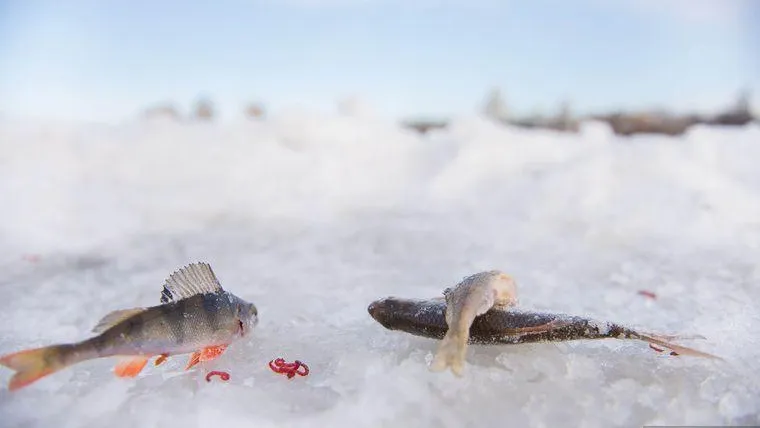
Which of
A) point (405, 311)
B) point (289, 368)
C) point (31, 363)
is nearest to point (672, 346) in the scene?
point (405, 311)

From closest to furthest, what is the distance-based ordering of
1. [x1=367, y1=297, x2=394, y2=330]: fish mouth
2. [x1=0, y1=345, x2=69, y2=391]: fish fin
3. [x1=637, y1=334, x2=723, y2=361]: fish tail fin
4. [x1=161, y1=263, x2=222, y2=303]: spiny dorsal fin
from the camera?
[x1=0, y1=345, x2=69, y2=391]: fish fin → [x1=637, y1=334, x2=723, y2=361]: fish tail fin → [x1=161, y1=263, x2=222, y2=303]: spiny dorsal fin → [x1=367, y1=297, x2=394, y2=330]: fish mouth

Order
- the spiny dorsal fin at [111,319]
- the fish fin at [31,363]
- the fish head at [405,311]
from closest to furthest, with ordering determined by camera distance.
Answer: the fish fin at [31,363], the spiny dorsal fin at [111,319], the fish head at [405,311]

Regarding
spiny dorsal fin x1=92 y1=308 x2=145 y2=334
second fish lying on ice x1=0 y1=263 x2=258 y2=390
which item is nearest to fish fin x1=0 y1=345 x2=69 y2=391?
second fish lying on ice x1=0 y1=263 x2=258 y2=390

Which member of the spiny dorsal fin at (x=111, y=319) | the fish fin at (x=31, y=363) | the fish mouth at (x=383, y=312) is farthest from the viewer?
the fish mouth at (x=383, y=312)

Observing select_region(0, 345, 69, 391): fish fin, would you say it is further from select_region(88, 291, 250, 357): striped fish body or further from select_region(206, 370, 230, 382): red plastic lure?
select_region(206, 370, 230, 382): red plastic lure

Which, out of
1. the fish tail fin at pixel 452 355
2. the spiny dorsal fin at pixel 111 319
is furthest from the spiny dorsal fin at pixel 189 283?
the fish tail fin at pixel 452 355

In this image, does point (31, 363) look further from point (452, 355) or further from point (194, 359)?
point (452, 355)

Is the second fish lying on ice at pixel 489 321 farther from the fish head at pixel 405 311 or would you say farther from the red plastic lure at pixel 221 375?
the red plastic lure at pixel 221 375
